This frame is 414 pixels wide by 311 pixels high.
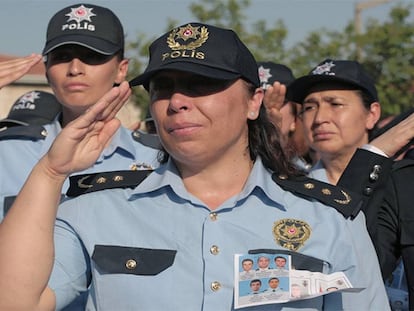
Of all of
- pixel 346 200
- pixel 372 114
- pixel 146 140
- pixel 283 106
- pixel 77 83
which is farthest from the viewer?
pixel 283 106

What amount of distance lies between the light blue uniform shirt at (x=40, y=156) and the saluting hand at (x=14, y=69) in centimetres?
38

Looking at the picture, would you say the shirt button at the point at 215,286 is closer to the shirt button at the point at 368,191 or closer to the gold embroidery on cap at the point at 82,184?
the gold embroidery on cap at the point at 82,184

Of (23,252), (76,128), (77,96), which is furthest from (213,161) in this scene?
(77,96)

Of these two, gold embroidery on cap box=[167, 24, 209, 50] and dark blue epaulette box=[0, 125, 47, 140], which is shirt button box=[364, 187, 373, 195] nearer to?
gold embroidery on cap box=[167, 24, 209, 50]

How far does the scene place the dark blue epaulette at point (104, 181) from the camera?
9.07 feet

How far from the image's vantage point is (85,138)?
2.56 m

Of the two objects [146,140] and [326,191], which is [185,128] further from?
[146,140]

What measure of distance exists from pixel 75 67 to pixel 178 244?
6.09ft

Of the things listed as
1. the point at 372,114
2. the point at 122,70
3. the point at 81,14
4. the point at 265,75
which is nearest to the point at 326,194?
the point at 372,114

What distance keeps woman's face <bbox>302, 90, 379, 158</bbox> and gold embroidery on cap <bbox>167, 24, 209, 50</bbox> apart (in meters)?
1.89

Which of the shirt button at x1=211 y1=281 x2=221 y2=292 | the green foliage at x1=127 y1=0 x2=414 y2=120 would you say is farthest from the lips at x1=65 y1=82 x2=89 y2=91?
the green foliage at x1=127 y1=0 x2=414 y2=120

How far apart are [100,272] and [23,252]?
0.30m

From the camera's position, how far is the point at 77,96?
13.8ft

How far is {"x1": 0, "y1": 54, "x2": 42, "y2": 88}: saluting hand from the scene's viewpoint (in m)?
3.96
